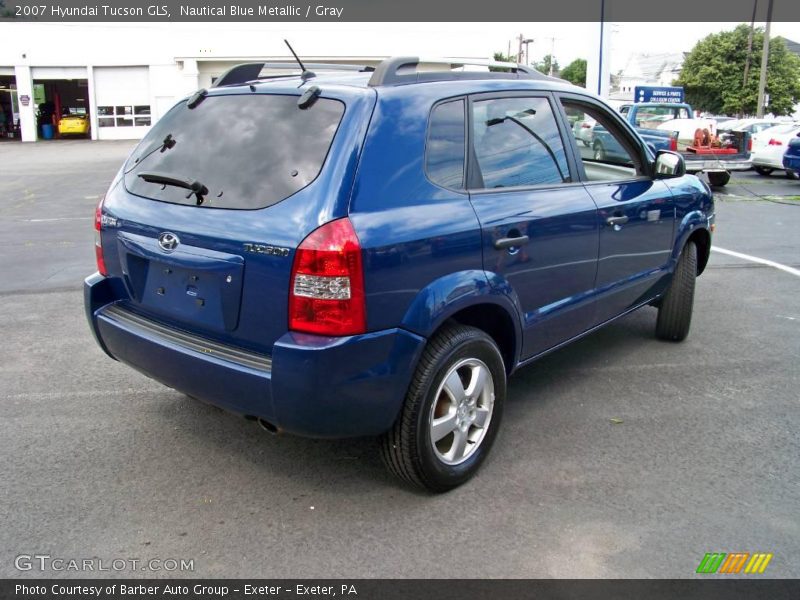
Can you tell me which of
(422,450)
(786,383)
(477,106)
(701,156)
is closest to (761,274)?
(786,383)

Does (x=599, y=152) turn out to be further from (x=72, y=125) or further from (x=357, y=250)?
(x=72, y=125)

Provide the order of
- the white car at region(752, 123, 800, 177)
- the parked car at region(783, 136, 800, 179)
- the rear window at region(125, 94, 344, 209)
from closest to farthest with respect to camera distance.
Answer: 1. the rear window at region(125, 94, 344, 209)
2. the parked car at region(783, 136, 800, 179)
3. the white car at region(752, 123, 800, 177)

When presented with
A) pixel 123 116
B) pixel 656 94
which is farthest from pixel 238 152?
pixel 123 116

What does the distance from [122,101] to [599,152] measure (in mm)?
38509

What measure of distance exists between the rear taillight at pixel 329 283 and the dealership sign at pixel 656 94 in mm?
24770

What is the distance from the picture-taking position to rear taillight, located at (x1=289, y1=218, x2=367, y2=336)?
289 centimetres

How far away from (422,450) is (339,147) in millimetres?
1329

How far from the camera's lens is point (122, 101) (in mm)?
39156

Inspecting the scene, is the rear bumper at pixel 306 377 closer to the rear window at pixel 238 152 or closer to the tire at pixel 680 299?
the rear window at pixel 238 152

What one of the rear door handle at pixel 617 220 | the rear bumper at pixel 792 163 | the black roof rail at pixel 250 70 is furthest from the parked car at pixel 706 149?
the black roof rail at pixel 250 70

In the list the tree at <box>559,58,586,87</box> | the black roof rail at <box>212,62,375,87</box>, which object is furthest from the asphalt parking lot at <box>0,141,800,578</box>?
the tree at <box>559,58,586,87</box>

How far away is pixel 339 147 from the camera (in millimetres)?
3068

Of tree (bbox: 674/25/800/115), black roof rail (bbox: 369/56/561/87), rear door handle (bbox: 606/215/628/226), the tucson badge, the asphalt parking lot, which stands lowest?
the asphalt parking lot

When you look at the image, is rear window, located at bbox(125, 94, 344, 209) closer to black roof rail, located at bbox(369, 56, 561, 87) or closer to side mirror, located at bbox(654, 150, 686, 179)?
black roof rail, located at bbox(369, 56, 561, 87)
